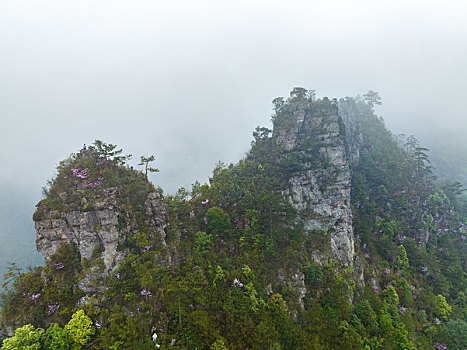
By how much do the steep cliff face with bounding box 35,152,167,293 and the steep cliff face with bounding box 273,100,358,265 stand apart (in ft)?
96.7

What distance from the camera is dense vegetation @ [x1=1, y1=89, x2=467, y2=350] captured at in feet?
74.3

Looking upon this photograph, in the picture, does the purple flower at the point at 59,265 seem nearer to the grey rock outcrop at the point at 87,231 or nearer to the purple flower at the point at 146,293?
the grey rock outcrop at the point at 87,231

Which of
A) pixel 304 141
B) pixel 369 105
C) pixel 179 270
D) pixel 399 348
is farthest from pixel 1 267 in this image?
pixel 369 105

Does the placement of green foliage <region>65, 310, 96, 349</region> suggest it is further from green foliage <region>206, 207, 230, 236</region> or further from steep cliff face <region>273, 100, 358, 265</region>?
steep cliff face <region>273, 100, 358, 265</region>

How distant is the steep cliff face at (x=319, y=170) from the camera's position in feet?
134

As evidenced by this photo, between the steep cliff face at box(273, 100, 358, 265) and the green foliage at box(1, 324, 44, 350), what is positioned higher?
the steep cliff face at box(273, 100, 358, 265)

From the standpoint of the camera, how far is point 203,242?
103 feet

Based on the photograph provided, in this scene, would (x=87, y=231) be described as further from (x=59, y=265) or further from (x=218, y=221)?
(x=218, y=221)

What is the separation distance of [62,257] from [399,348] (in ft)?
166

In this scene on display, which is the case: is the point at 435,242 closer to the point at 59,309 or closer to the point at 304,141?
the point at 304,141

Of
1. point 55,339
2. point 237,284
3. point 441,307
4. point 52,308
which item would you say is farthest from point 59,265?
point 441,307

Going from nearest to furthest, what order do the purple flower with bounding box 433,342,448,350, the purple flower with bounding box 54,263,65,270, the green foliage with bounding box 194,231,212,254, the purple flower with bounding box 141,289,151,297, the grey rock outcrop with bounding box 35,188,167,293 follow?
1. the purple flower with bounding box 141,289,151,297
2. the purple flower with bounding box 54,263,65,270
3. the grey rock outcrop with bounding box 35,188,167,293
4. the green foliage with bounding box 194,231,212,254
5. the purple flower with bounding box 433,342,448,350

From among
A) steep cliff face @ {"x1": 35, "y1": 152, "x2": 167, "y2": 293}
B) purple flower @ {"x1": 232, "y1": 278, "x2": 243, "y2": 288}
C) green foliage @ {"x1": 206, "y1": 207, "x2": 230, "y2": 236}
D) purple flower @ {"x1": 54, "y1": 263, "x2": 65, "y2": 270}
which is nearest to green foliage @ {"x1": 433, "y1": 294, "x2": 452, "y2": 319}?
purple flower @ {"x1": 232, "y1": 278, "x2": 243, "y2": 288}

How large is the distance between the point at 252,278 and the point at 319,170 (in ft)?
91.5
